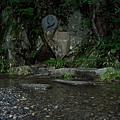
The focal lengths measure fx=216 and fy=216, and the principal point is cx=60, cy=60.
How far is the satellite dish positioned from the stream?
645 centimetres

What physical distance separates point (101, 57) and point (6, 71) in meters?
4.28

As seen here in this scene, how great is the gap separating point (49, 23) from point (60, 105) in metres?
7.88

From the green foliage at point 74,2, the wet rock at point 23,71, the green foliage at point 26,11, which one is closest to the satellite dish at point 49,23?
the green foliage at point 26,11

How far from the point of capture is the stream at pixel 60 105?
3.23 meters

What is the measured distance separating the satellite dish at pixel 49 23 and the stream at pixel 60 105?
6449mm

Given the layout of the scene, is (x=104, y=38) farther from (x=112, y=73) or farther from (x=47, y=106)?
(x=47, y=106)

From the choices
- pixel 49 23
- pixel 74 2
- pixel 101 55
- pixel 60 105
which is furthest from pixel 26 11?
pixel 60 105

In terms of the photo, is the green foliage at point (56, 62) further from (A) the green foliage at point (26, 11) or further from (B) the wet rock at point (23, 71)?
(A) the green foliage at point (26, 11)

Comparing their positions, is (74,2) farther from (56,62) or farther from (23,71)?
(23,71)

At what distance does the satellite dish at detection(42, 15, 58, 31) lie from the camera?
11.1 m

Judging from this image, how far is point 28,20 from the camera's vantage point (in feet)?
36.3

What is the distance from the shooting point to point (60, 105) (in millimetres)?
3830

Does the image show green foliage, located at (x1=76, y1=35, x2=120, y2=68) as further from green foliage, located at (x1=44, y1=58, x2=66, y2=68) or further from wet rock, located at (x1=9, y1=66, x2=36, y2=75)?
wet rock, located at (x1=9, y1=66, x2=36, y2=75)

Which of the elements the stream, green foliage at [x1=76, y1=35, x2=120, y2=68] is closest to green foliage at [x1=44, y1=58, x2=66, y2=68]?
green foliage at [x1=76, y1=35, x2=120, y2=68]
